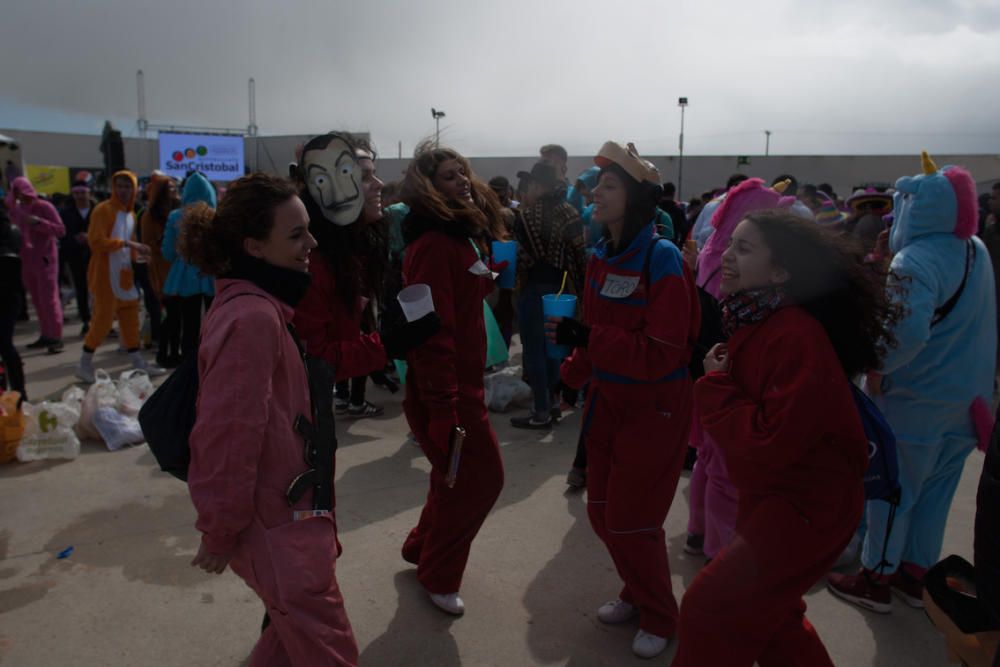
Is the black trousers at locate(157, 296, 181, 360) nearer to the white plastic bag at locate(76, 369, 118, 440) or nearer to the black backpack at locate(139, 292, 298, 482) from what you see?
the white plastic bag at locate(76, 369, 118, 440)

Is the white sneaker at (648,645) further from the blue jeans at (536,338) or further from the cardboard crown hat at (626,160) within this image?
the blue jeans at (536,338)

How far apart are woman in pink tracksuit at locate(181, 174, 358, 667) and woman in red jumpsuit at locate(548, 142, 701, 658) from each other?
122 cm

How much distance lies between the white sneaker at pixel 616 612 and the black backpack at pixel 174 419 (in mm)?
1949

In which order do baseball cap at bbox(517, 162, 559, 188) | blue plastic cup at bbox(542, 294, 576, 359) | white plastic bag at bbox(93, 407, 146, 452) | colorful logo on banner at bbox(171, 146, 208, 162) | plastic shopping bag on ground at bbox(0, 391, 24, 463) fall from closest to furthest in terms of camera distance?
blue plastic cup at bbox(542, 294, 576, 359) → plastic shopping bag on ground at bbox(0, 391, 24, 463) → white plastic bag at bbox(93, 407, 146, 452) → baseball cap at bbox(517, 162, 559, 188) → colorful logo on banner at bbox(171, 146, 208, 162)

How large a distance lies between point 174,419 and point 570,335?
5.02ft

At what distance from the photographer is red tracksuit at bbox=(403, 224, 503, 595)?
2.80 metres

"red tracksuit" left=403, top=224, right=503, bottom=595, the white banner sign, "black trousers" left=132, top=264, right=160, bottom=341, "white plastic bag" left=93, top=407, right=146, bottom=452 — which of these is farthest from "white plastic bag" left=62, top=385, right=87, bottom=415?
the white banner sign

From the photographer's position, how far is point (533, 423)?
587cm

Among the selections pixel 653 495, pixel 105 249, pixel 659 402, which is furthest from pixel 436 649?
pixel 105 249

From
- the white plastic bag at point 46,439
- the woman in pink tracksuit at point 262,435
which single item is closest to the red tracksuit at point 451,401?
the woman in pink tracksuit at point 262,435

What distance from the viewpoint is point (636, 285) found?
9.00ft

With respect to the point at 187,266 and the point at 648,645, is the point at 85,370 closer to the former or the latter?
the point at 187,266

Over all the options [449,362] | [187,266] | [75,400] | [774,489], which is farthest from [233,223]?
[187,266]

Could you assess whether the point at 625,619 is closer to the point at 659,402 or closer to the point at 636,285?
the point at 659,402
